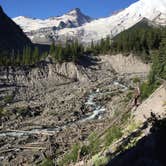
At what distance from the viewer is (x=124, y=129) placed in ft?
103

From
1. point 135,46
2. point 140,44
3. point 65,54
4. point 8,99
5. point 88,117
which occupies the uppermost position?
point 140,44

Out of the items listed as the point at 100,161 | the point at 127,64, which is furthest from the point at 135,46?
the point at 100,161

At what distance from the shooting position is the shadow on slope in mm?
19531

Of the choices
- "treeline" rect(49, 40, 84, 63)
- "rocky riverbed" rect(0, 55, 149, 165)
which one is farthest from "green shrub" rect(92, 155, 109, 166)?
"treeline" rect(49, 40, 84, 63)

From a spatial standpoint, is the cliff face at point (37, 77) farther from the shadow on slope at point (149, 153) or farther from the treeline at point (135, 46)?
the shadow on slope at point (149, 153)

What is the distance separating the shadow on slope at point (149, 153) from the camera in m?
19.5

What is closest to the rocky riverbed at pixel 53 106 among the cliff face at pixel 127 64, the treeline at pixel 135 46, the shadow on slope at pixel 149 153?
the cliff face at pixel 127 64

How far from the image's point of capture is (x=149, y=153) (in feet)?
66.4

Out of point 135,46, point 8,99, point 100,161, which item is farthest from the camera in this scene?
point 135,46

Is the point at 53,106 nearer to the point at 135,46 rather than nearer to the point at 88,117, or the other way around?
the point at 88,117

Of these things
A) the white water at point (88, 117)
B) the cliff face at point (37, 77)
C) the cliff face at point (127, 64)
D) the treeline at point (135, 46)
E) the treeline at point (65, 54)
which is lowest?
the white water at point (88, 117)

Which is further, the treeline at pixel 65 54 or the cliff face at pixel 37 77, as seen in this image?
the treeline at pixel 65 54

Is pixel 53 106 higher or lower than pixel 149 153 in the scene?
lower

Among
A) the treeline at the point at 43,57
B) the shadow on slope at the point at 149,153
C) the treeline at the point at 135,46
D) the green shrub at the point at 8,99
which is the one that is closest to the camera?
the shadow on slope at the point at 149,153
